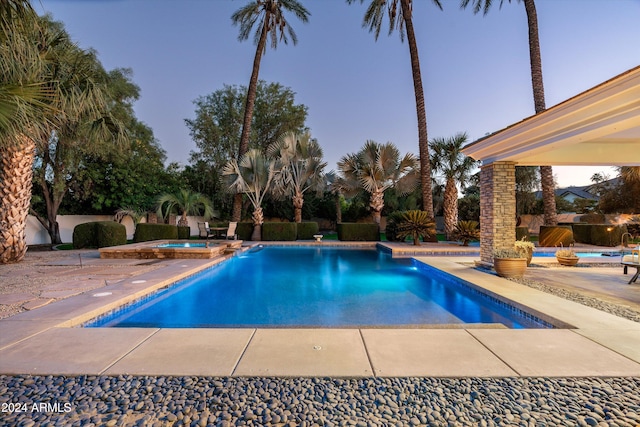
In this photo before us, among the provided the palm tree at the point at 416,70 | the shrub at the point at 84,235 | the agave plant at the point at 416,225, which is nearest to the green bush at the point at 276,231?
the agave plant at the point at 416,225

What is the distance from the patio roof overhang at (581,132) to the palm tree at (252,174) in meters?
10.1

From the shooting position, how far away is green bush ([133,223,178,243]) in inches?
509

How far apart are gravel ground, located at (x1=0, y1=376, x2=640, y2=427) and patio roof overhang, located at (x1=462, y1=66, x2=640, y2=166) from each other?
12.5ft

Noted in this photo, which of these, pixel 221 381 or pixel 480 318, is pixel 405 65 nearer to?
pixel 480 318

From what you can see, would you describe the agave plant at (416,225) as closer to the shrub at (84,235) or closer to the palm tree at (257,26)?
the palm tree at (257,26)

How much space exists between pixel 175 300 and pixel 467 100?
18943mm

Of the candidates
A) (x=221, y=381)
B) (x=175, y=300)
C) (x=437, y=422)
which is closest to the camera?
(x=437, y=422)

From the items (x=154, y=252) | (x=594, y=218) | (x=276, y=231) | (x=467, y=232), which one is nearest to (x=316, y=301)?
(x=154, y=252)

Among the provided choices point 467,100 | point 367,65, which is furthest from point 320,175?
point 467,100

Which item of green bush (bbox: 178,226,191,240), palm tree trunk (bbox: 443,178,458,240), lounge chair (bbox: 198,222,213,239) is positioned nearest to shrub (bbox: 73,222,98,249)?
green bush (bbox: 178,226,191,240)

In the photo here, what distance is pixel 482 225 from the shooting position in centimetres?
815

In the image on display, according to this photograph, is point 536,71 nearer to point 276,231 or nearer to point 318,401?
point 276,231

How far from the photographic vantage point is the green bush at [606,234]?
1345 cm

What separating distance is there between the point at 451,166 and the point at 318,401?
14.5 metres
